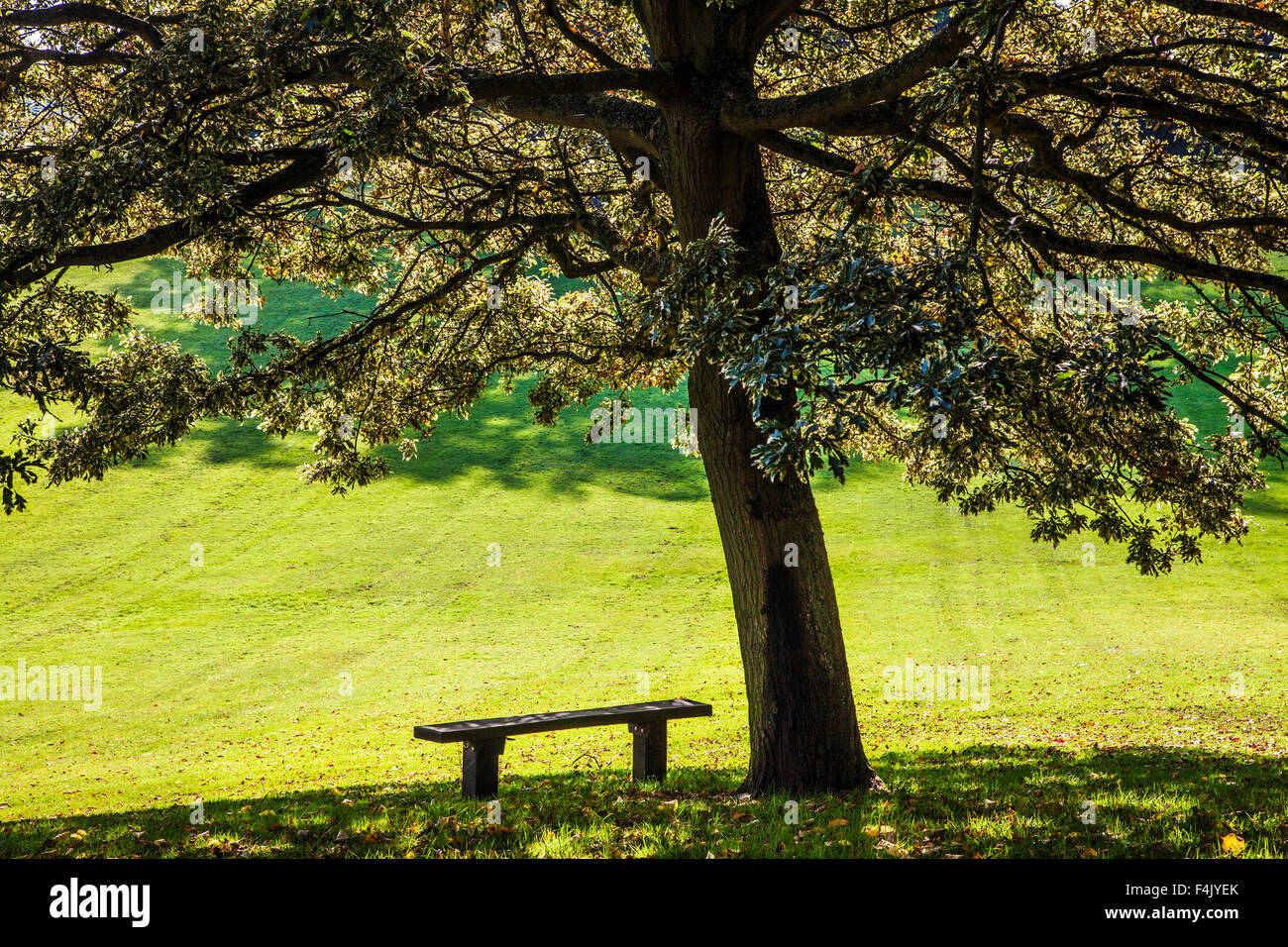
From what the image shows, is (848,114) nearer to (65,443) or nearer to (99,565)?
(65,443)

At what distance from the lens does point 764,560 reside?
9.51 m

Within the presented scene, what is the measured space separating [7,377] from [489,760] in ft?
17.7

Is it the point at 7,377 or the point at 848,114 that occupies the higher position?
the point at 848,114

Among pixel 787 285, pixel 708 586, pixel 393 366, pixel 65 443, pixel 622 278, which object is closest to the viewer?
pixel 787 285

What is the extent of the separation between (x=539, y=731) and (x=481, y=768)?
0.65 metres

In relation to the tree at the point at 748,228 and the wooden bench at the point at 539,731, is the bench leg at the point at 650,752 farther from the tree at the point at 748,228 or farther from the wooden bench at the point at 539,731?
the tree at the point at 748,228

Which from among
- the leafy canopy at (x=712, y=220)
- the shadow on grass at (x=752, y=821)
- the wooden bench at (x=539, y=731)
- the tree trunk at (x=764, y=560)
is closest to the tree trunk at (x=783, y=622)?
the tree trunk at (x=764, y=560)

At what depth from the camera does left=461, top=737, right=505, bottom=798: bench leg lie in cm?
963

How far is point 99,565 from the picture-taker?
1312 inches

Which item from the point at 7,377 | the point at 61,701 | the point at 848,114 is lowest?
the point at 61,701

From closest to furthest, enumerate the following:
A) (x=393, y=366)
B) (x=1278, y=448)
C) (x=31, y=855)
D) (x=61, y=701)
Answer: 1. (x=31, y=855)
2. (x=1278, y=448)
3. (x=393, y=366)
4. (x=61, y=701)

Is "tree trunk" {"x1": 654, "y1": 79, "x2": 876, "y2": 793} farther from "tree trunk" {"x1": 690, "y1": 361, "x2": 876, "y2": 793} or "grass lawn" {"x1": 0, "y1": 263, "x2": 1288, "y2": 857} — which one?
"grass lawn" {"x1": 0, "y1": 263, "x2": 1288, "y2": 857}

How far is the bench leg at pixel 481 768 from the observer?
31.6 feet

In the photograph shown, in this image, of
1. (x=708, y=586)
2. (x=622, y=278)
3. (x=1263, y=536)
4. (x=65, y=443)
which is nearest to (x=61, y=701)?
(x=65, y=443)
